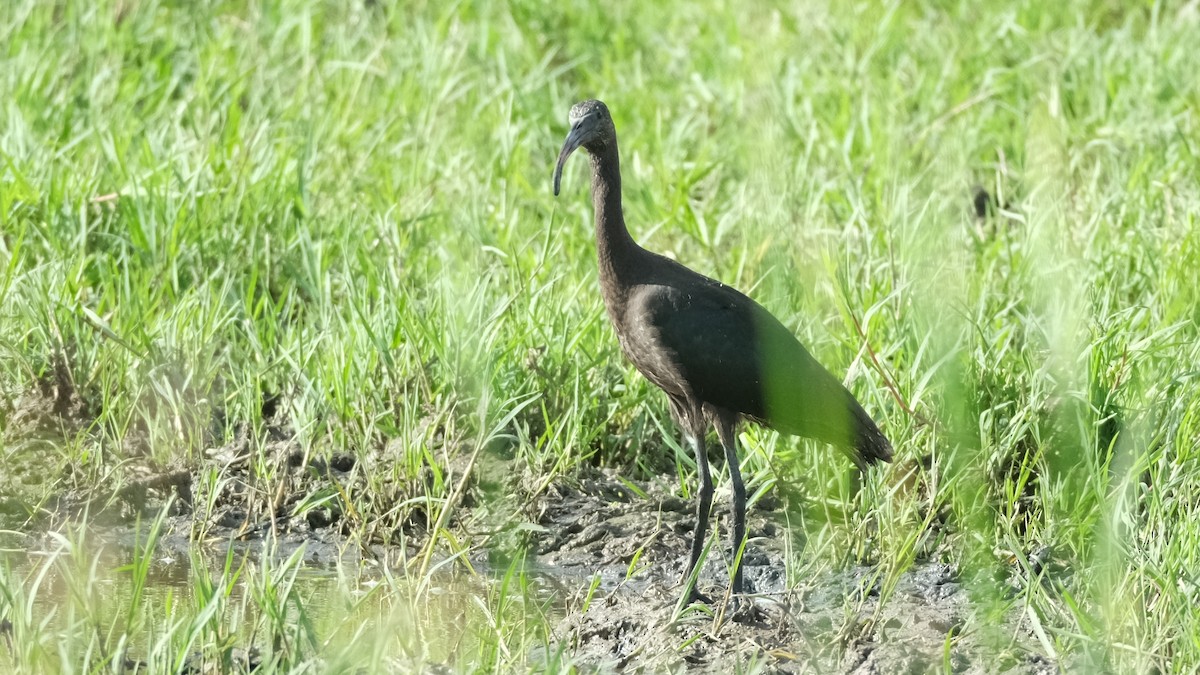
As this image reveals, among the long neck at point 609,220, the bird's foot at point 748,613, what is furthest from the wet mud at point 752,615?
the long neck at point 609,220

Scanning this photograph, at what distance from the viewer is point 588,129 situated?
4508 mm

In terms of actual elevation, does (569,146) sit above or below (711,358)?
above

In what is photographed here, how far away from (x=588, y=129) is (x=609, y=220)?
27 centimetres

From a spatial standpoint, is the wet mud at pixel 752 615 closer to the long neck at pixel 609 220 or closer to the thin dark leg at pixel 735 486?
the thin dark leg at pixel 735 486

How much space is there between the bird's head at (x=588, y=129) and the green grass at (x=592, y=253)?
444 mm

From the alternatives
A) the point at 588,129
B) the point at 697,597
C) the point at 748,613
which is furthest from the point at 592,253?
the point at 748,613

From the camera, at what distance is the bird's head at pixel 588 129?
4.47 metres

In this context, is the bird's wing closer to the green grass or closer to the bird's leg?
the bird's leg

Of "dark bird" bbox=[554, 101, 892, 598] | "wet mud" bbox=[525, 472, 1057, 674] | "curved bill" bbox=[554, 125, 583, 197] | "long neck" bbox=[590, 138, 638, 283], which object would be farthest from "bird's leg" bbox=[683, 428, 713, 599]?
"curved bill" bbox=[554, 125, 583, 197]

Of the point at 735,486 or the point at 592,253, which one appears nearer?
the point at 735,486

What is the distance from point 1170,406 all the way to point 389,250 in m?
2.62

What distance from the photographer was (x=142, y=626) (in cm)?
371

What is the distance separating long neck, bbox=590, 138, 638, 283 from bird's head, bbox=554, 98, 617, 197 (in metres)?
0.02

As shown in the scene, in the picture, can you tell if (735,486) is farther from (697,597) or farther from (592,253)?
(592,253)
